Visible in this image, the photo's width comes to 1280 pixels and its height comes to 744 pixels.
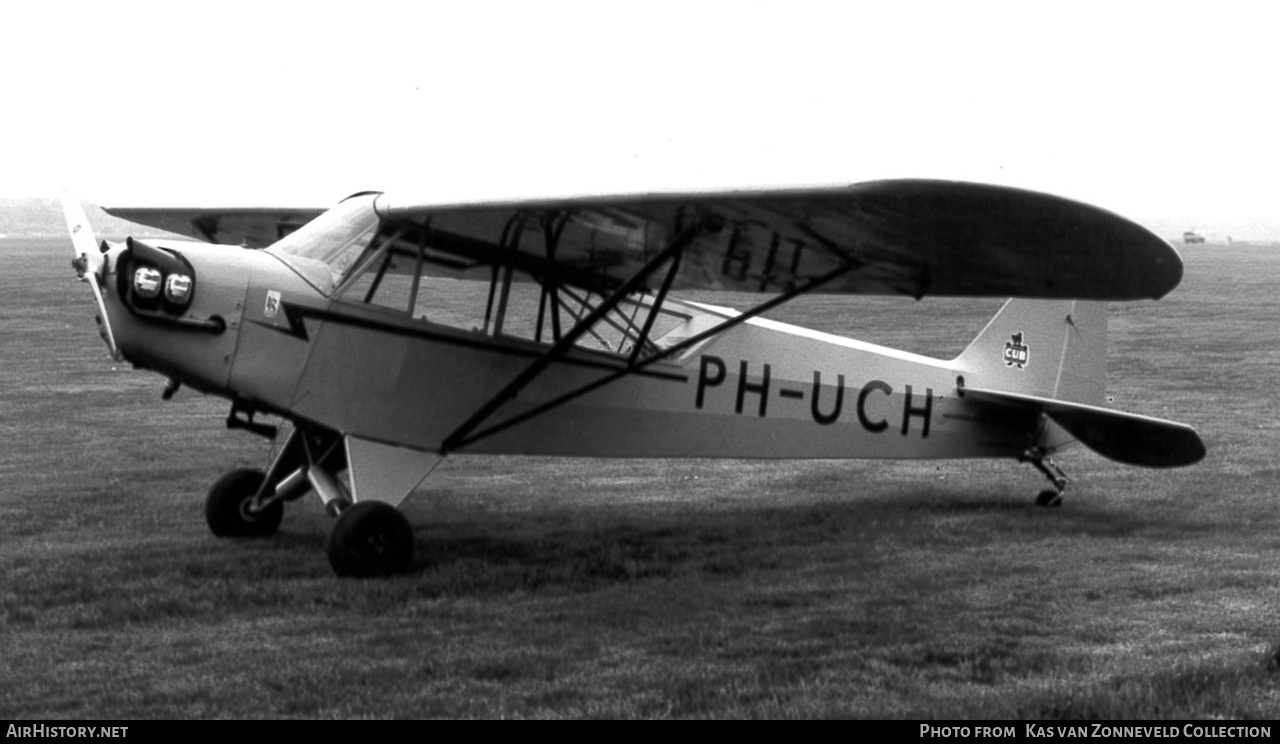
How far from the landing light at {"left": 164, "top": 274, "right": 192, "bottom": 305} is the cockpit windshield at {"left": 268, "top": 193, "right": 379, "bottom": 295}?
69 centimetres

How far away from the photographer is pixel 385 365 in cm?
879

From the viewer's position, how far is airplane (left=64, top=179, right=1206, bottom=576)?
7621mm

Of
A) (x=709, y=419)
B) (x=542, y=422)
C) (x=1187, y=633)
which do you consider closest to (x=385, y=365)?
(x=542, y=422)

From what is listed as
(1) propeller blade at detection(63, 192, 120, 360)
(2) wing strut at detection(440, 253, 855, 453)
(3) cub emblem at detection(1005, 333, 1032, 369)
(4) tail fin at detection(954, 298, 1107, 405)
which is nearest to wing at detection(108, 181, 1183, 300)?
(2) wing strut at detection(440, 253, 855, 453)

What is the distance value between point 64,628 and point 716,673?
10.4 ft

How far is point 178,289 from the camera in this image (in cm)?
817

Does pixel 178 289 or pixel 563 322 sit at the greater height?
pixel 178 289

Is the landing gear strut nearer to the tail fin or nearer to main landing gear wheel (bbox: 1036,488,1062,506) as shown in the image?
main landing gear wheel (bbox: 1036,488,1062,506)

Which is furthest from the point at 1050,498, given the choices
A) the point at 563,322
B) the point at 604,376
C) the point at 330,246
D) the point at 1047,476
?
the point at 330,246

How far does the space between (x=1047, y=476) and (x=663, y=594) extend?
4.47m

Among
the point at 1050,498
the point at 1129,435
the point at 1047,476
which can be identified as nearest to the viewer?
the point at 1129,435

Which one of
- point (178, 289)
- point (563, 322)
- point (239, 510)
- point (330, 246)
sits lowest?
point (239, 510)

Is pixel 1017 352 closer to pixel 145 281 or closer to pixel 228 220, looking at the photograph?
pixel 228 220

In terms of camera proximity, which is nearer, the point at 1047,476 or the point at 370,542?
the point at 370,542
